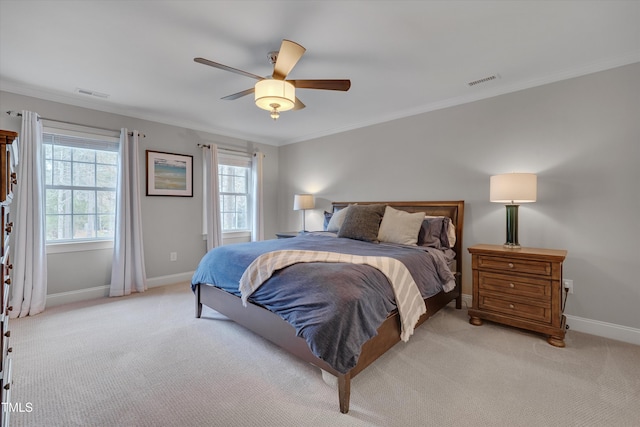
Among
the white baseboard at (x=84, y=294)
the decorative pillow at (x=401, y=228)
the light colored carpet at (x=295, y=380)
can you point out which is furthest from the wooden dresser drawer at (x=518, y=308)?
the white baseboard at (x=84, y=294)

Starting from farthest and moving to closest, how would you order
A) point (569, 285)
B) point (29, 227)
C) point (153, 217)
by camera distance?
point (153, 217), point (29, 227), point (569, 285)

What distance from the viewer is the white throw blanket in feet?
6.64

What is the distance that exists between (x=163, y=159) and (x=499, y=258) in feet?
14.3

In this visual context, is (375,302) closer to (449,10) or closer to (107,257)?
(449,10)

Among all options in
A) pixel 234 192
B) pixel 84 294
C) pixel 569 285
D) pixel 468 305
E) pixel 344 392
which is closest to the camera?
pixel 344 392

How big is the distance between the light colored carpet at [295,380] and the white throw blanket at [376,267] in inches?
14.5

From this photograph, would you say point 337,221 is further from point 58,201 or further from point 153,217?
point 58,201

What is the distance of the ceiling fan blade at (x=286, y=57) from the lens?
6.04ft

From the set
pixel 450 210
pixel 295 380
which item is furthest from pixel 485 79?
pixel 295 380

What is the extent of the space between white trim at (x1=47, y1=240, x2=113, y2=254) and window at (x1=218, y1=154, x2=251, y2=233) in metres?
1.64

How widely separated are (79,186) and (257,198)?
247 cm

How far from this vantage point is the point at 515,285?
2535mm

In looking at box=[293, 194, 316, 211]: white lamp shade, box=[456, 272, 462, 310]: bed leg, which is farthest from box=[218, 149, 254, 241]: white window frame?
box=[456, 272, 462, 310]: bed leg

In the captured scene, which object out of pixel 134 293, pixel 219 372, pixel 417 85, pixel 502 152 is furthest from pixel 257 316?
pixel 502 152
